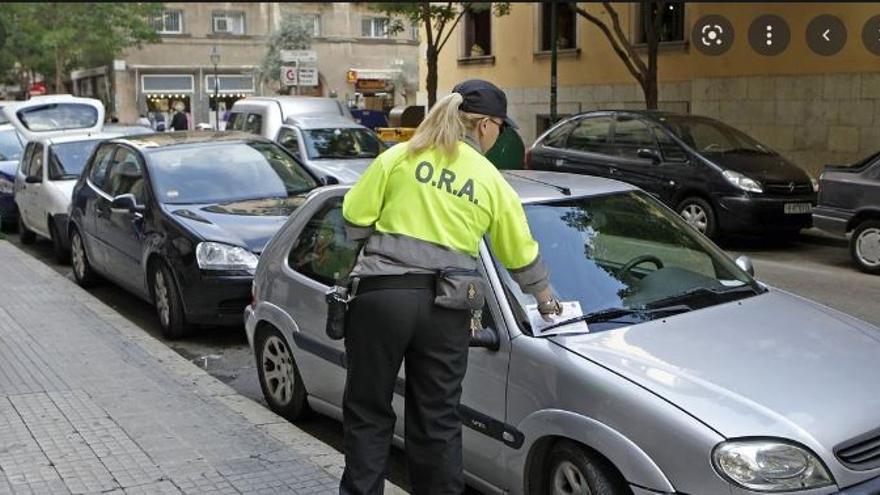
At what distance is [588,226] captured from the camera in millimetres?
4512

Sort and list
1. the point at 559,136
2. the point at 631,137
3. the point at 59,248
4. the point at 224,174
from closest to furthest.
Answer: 1. the point at 224,174
2. the point at 59,248
3. the point at 631,137
4. the point at 559,136

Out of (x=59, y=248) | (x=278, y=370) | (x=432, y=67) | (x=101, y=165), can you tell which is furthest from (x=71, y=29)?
(x=278, y=370)

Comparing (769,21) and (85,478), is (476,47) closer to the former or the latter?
(769,21)

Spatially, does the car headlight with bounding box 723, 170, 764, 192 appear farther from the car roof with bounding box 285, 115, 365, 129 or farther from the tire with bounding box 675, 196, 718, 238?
the car roof with bounding box 285, 115, 365, 129

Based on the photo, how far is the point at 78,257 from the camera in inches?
385

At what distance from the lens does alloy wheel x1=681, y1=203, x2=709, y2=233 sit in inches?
461

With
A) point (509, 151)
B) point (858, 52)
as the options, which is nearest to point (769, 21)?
point (858, 52)

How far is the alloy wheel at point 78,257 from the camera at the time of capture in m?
9.67

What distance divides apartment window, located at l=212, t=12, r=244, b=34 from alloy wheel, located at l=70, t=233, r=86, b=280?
43049mm

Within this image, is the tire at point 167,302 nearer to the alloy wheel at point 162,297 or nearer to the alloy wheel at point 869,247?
the alloy wheel at point 162,297

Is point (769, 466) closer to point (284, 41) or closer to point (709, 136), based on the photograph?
point (709, 136)

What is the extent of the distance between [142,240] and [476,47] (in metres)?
20.4

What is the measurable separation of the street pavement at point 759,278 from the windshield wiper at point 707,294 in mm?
1574

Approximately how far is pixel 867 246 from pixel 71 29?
36.5 meters
